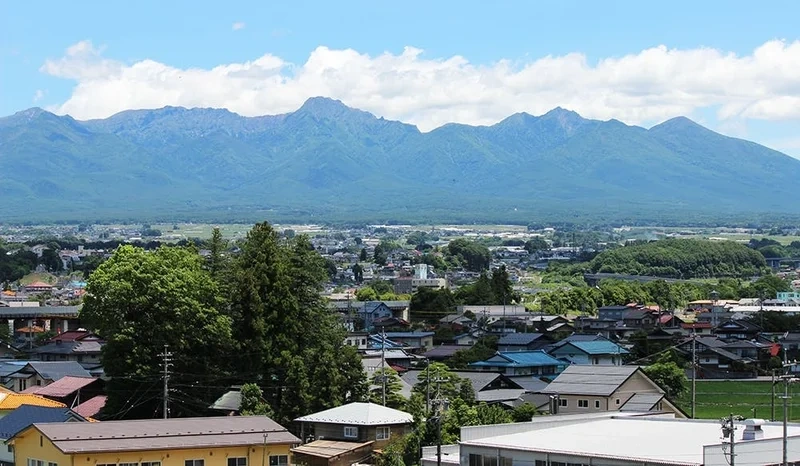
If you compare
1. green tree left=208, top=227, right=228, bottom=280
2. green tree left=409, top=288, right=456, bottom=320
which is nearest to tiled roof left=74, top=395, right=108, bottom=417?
green tree left=208, top=227, right=228, bottom=280

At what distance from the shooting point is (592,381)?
3350 cm

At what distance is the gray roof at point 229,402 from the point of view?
31156mm

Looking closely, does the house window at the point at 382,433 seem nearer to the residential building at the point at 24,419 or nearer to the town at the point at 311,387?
the town at the point at 311,387

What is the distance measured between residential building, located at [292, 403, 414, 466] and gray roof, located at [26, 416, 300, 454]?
1.69m

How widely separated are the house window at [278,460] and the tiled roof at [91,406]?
8012 millimetres

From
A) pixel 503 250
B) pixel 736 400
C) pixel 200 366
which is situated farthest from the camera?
pixel 503 250

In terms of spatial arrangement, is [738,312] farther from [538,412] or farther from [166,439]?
[166,439]

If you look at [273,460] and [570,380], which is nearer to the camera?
[273,460]

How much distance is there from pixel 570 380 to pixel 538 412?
1419mm

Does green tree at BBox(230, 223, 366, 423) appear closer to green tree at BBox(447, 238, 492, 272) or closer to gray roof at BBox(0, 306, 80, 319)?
gray roof at BBox(0, 306, 80, 319)

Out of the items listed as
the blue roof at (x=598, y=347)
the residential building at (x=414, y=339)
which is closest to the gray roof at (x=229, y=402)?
the blue roof at (x=598, y=347)

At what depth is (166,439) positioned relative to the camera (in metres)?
24.1

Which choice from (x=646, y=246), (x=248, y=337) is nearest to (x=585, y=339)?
(x=248, y=337)

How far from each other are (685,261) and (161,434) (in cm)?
10602
